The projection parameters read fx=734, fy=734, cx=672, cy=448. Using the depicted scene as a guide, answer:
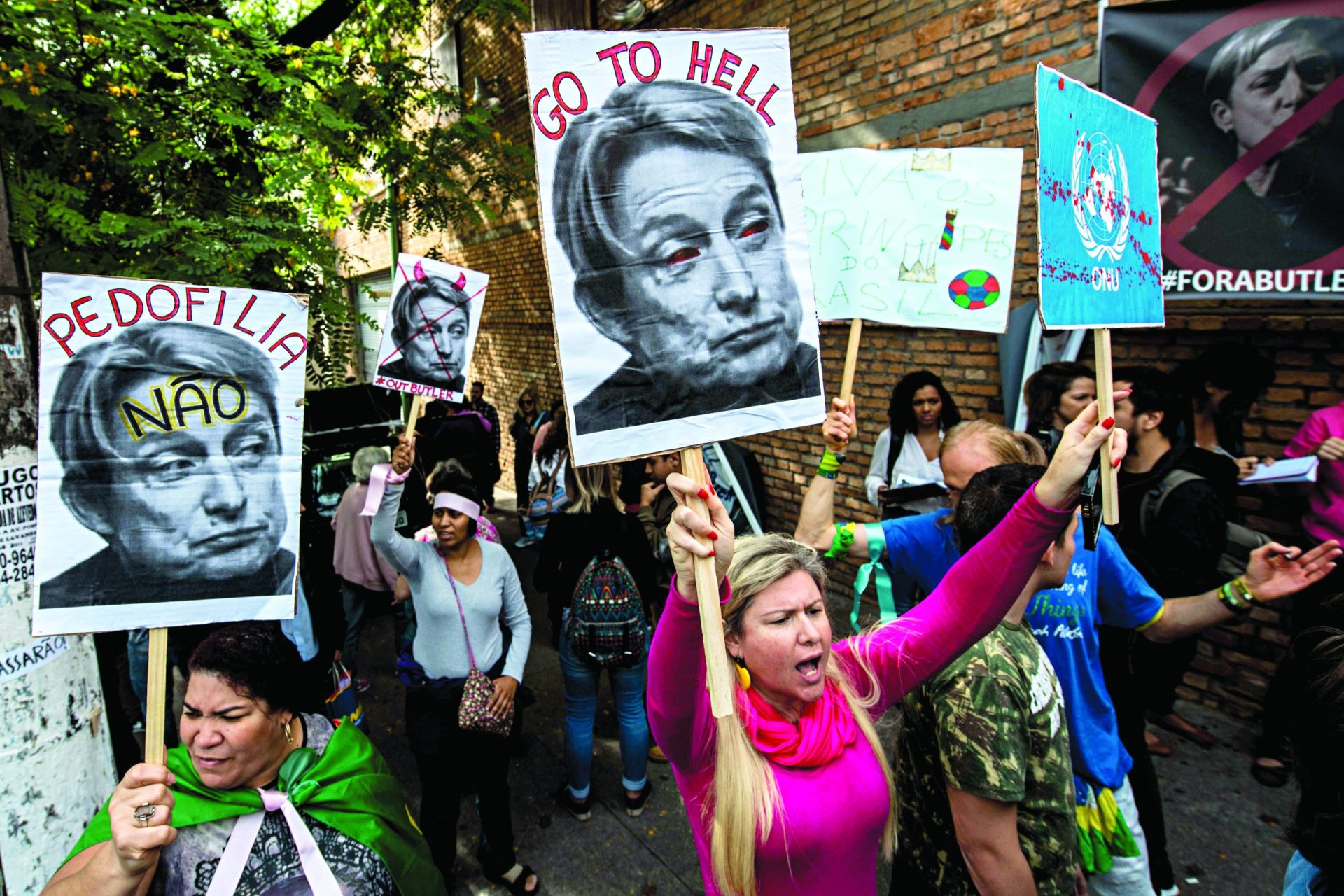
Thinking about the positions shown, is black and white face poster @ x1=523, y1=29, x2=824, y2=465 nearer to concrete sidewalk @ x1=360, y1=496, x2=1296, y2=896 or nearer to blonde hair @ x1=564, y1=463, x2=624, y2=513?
blonde hair @ x1=564, y1=463, x2=624, y2=513

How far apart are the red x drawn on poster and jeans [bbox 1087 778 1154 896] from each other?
2.77m

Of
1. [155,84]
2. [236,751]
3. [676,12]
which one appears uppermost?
[676,12]

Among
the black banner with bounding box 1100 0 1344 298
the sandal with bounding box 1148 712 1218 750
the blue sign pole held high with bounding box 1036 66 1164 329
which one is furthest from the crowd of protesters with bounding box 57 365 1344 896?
the black banner with bounding box 1100 0 1344 298

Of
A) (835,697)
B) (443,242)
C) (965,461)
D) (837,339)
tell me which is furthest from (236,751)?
(443,242)

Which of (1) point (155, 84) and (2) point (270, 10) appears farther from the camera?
(2) point (270, 10)

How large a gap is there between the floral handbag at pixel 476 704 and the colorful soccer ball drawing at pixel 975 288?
2687mm

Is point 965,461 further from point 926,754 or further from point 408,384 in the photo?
point 408,384

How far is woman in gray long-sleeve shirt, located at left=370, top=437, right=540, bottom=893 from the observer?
3275 mm

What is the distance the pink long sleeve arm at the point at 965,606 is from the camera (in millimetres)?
1729

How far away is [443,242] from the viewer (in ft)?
43.2

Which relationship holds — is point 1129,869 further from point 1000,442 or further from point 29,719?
point 29,719

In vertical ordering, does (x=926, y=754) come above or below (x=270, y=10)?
below

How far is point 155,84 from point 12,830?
446 cm

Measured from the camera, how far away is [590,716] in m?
3.88
